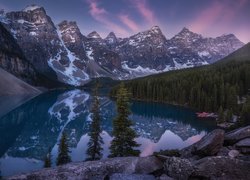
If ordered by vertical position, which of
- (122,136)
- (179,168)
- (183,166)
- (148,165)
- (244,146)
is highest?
(122,136)

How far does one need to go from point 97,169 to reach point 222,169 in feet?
29.7

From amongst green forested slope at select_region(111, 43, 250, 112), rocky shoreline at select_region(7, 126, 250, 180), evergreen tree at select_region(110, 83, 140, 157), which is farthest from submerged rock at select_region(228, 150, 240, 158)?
green forested slope at select_region(111, 43, 250, 112)

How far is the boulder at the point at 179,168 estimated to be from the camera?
1864 cm

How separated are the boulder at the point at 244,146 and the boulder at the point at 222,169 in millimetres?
3349

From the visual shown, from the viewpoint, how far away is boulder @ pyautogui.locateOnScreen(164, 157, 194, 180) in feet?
61.2

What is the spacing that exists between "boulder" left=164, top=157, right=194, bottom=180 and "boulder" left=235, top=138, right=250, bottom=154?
16.3ft

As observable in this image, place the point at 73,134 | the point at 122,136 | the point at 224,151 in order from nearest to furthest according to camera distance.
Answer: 1. the point at 224,151
2. the point at 122,136
3. the point at 73,134

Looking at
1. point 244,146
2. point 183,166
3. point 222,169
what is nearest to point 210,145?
point 244,146

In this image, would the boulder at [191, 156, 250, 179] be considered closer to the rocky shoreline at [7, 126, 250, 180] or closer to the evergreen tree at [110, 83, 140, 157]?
the rocky shoreline at [7, 126, 250, 180]

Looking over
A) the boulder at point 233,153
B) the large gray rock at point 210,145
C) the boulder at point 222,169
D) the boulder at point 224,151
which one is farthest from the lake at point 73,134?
the boulder at point 222,169

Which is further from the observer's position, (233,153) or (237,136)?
(237,136)

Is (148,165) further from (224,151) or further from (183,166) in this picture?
(224,151)

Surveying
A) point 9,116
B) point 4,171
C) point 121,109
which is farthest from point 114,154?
point 9,116

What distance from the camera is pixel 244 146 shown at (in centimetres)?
2173
